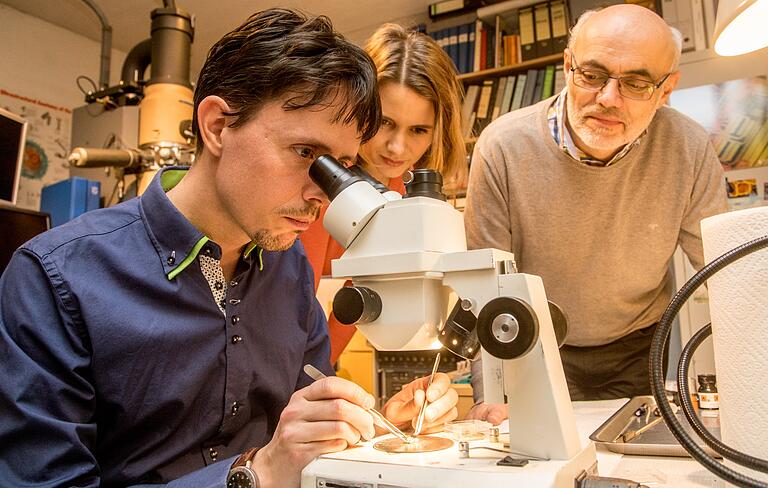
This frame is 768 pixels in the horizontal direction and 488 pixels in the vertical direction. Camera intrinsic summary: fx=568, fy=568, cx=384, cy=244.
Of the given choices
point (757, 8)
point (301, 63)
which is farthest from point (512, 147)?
point (301, 63)

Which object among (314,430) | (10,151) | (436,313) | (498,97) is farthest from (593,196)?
(10,151)

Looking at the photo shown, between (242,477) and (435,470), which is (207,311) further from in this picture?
(435,470)

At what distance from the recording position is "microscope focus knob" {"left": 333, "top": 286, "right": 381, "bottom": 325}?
703mm

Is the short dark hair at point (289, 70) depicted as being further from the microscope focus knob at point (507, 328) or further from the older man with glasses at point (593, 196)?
the older man with glasses at point (593, 196)

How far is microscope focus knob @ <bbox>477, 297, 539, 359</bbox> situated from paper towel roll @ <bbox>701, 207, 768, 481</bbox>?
0.22 metres

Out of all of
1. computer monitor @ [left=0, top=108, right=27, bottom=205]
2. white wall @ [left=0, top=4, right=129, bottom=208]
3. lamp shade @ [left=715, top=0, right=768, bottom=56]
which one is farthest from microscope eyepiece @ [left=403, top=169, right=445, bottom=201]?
white wall @ [left=0, top=4, right=129, bottom=208]

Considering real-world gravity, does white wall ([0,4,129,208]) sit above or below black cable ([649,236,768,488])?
above

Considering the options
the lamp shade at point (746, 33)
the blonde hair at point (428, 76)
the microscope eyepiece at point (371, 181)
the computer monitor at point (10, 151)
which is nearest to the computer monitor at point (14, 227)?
the computer monitor at point (10, 151)

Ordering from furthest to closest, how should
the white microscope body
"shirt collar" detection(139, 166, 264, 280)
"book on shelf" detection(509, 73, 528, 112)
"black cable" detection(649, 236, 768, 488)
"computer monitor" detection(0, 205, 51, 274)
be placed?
1. "book on shelf" detection(509, 73, 528, 112)
2. "computer monitor" detection(0, 205, 51, 274)
3. "shirt collar" detection(139, 166, 264, 280)
4. the white microscope body
5. "black cable" detection(649, 236, 768, 488)

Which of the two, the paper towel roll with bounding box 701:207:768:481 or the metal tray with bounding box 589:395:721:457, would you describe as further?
the metal tray with bounding box 589:395:721:457

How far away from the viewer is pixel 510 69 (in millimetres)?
3254

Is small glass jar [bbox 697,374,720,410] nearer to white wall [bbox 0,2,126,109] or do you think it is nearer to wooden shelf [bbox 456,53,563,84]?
wooden shelf [bbox 456,53,563,84]

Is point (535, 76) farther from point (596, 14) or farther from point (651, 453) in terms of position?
point (651, 453)

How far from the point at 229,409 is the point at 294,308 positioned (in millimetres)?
273
